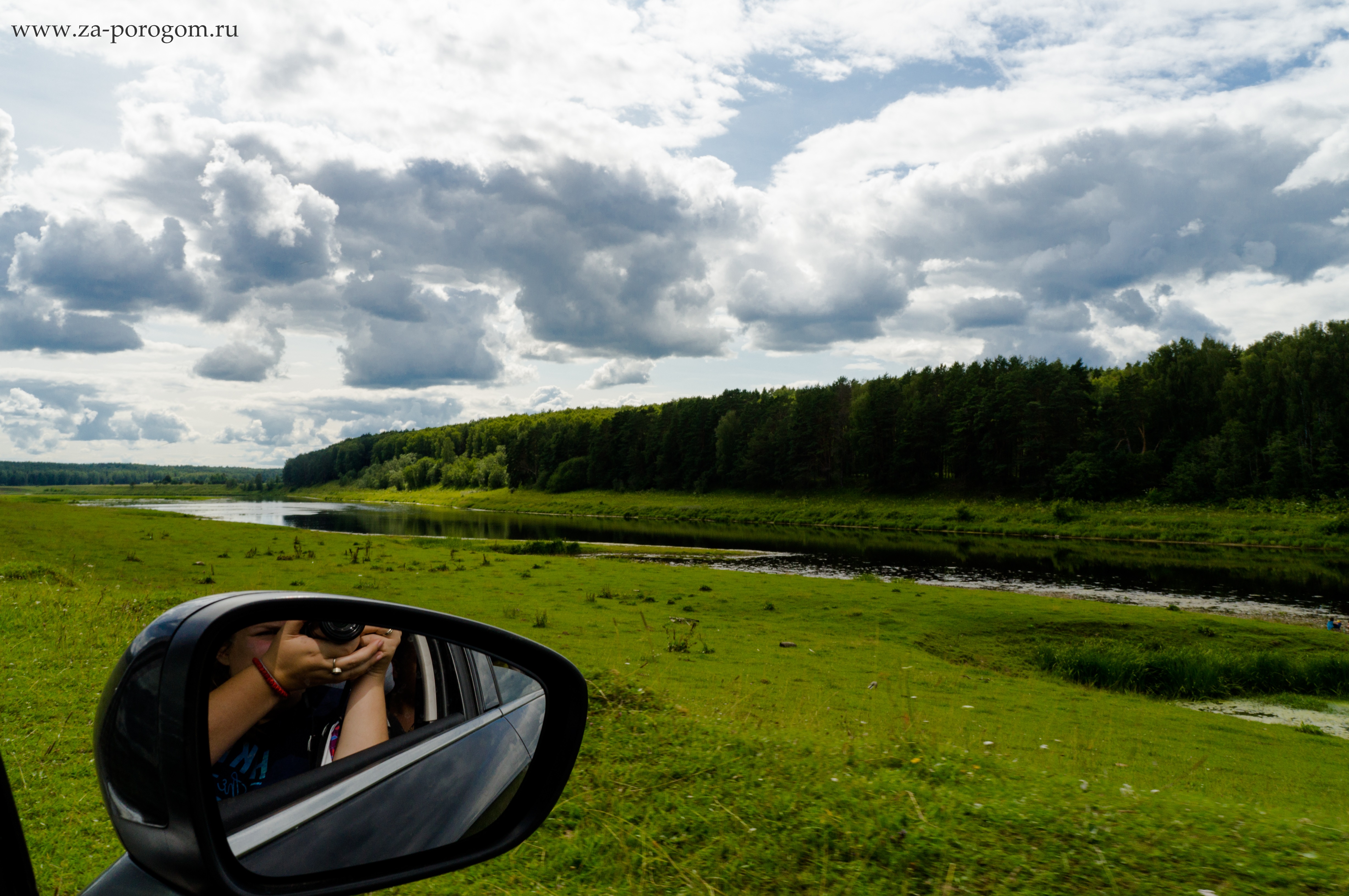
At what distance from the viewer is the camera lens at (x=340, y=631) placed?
1893 mm

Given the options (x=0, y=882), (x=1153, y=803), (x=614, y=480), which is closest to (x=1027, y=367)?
(x=614, y=480)

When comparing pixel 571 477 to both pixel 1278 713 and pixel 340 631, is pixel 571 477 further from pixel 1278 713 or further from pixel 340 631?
pixel 340 631

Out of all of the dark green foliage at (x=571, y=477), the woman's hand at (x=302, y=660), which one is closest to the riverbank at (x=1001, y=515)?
the dark green foliage at (x=571, y=477)

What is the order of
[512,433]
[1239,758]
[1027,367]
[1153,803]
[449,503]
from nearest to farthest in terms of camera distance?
[1153,803] < [1239,758] < [1027,367] < [449,503] < [512,433]

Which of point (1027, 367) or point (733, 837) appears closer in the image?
point (733, 837)

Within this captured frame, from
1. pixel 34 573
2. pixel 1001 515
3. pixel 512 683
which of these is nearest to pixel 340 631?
pixel 512 683

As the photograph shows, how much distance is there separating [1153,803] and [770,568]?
33.6m

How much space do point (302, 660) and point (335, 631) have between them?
4.7 inches

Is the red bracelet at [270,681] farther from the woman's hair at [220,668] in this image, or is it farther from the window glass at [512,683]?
the window glass at [512,683]

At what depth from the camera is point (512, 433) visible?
163m

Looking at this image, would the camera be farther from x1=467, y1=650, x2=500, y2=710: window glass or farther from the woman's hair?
x1=467, y1=650, x2=500, y2=710: window glass

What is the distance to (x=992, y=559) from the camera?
4469 centimetres

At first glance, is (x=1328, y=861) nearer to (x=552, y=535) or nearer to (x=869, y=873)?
(x=869, y=873)

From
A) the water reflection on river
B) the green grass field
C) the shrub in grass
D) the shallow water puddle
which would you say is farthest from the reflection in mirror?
the water reflection on river
